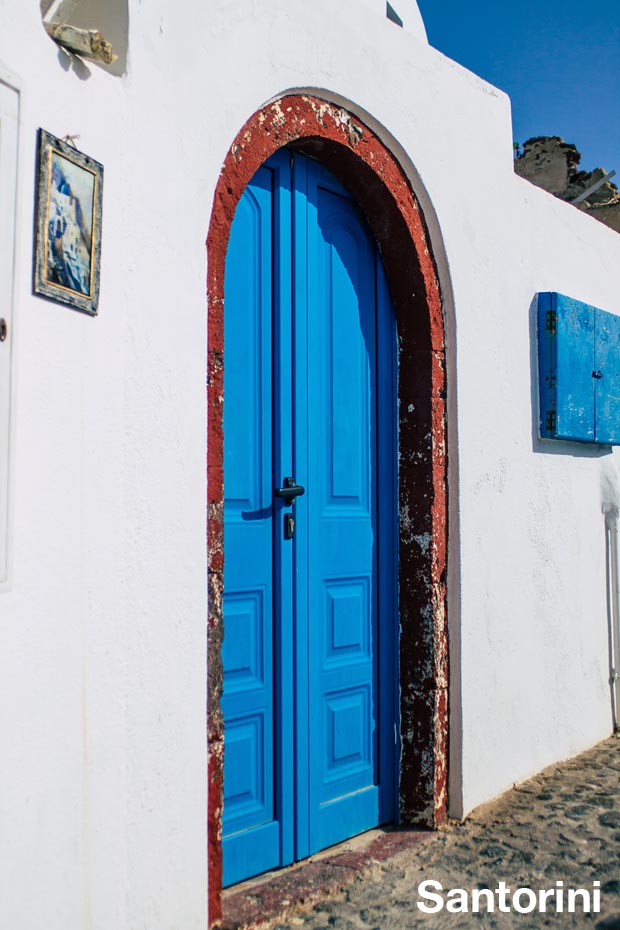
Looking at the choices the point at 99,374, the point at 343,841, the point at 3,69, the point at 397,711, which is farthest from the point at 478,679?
the point at 3,69

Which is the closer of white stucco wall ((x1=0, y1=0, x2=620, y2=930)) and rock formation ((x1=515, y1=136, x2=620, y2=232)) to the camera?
white stucco wall ((x1=0, y1=0, x2=620, y2=930))

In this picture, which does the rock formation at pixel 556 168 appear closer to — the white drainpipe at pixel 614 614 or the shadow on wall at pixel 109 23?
the white drainpipe at pixel 614 614

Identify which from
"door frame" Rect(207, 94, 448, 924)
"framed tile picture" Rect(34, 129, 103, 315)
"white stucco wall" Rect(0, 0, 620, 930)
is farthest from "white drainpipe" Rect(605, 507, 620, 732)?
"framed tile picture" Rect(34, 129, 103, 315)

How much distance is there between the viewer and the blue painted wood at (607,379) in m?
4.89

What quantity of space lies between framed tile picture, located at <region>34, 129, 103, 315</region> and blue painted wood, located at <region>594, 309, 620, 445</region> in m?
3.19

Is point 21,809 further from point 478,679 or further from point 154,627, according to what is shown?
point 478,679

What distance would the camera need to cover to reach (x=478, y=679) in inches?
154

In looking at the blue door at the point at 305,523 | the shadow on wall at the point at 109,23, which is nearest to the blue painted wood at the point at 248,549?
the blue door at the point at 305,523

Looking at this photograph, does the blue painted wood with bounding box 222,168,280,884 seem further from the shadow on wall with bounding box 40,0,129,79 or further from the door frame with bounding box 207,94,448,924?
the shadow on wall with bounding box 40,0,129,79

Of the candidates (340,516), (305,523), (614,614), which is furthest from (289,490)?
(614,614)

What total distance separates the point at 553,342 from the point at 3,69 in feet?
10.0

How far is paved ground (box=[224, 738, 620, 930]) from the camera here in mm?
2957

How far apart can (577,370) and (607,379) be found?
0.44m

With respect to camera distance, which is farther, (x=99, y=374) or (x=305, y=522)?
(x=305, y=522)
